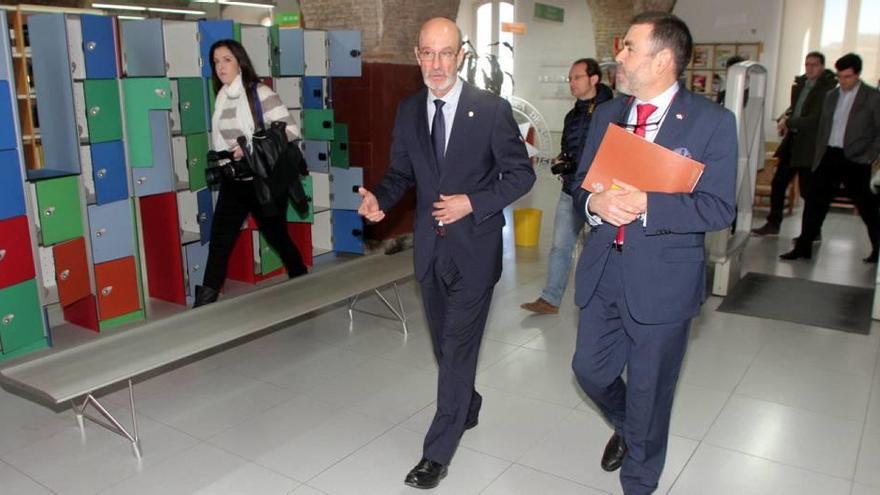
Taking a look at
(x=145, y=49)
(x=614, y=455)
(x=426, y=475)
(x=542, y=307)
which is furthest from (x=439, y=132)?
(x=145, y=49)

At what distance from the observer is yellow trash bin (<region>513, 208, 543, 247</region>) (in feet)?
22.4

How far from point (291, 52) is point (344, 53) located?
1.40ft

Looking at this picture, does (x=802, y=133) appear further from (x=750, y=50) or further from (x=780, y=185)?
(x=750, y=50)

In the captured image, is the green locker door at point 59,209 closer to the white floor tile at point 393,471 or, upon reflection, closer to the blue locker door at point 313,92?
the blue locker door at point 313,92

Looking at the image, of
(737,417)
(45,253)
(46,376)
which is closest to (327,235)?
(45,253)

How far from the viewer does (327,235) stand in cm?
629

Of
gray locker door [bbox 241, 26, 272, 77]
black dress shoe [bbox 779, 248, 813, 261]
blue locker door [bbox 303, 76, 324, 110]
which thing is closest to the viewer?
gray locker door [bbox 241, 26, 272, 77]

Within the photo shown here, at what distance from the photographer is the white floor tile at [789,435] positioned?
301cm

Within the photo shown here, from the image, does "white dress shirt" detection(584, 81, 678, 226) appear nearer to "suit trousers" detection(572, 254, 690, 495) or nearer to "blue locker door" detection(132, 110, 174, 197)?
"suit trousers" detection(572, 254, 690, 495)

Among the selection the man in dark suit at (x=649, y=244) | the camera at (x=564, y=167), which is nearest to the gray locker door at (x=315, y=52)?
the camera at (x=564, y=167)

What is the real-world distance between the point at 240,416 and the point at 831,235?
6554mm

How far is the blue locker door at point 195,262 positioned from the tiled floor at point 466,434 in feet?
3.58

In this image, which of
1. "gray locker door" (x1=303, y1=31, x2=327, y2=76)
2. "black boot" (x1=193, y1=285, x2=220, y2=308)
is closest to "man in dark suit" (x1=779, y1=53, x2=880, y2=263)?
"gray locker door" (x1=303, y1=31, x2=327, y2=76)

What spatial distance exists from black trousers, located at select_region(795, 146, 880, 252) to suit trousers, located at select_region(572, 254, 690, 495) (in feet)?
15.5
